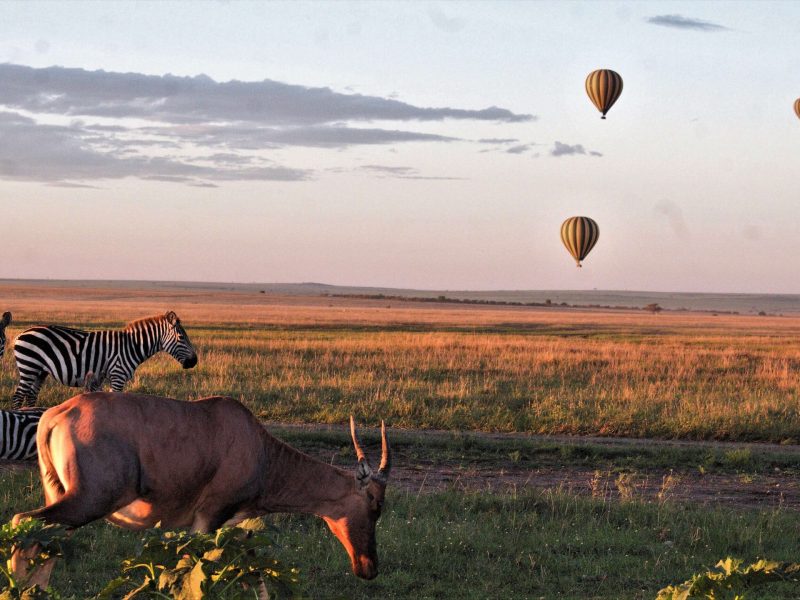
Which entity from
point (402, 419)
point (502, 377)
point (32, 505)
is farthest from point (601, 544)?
point (502, 377)

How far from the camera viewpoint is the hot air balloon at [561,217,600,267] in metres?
58.0

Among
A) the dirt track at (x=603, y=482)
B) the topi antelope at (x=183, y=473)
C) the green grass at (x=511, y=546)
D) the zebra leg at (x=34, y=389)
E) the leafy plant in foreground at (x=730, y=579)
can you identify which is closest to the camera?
the leafy plant in foreground at (x=730, y=579)

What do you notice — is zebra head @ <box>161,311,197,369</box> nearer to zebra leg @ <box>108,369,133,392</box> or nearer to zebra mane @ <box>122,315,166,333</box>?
zebra mane @ <box>122,315,166,333</box>

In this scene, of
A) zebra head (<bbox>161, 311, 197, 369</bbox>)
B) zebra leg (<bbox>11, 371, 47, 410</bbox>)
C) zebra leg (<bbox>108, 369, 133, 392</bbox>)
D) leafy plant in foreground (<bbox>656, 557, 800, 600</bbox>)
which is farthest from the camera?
zebra head (<bbox>161, 311, 197, 369</bbox>)

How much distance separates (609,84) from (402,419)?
3526 cm

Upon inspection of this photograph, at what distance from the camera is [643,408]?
21141 mm

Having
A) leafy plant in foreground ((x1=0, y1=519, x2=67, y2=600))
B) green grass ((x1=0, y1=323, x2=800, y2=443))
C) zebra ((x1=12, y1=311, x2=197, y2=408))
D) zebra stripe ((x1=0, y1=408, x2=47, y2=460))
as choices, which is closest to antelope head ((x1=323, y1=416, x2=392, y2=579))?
leafy plant in foreground ((x1=0, y1=519, x2=67, y2=600))

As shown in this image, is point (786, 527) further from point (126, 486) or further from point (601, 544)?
point (126, 486)

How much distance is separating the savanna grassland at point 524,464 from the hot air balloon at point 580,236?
23091 millimetres

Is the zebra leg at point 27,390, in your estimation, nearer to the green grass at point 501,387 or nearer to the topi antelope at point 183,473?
the green grass at point 501,387

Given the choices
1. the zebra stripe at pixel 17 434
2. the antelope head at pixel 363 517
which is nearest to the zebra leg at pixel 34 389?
the zebra stripe at pixel 17 434

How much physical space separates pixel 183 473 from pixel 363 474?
144cm

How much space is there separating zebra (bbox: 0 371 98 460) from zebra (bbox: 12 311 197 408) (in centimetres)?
608

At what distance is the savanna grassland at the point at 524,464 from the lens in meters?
9.37
